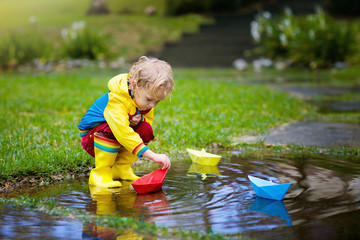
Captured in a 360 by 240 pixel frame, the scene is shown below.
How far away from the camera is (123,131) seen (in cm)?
339

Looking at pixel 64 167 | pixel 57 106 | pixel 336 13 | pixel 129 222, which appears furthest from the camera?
pixel 336 13

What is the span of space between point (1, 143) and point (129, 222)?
101 inches

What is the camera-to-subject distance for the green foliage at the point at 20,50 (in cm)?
1642

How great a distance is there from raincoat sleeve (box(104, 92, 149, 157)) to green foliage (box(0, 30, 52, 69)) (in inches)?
550

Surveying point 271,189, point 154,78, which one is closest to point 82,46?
point 154,78

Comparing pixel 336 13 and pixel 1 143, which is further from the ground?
pixel 336 13

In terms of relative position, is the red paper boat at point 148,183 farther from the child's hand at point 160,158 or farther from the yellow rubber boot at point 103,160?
the yellow rubber boot at point 103,160

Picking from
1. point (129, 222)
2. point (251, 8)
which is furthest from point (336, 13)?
point (129, 222)

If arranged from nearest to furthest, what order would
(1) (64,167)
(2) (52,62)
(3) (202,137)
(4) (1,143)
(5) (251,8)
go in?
(1) (64,167)
(4) (1,143)
(3) (202,137)
(2) (52,62)
(5) (251,8)

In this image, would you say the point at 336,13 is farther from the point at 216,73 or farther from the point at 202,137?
the point at 202,137

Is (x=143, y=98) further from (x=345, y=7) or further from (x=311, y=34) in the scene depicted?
(x=345, y=7)

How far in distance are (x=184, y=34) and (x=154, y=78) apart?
1871 cm

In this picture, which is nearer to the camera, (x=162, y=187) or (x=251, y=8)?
(x=162, y=187)

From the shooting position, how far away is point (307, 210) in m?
2.93
